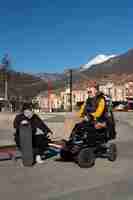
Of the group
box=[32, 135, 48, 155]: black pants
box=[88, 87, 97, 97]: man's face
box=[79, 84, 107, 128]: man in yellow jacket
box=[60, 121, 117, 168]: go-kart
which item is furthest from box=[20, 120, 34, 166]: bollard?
box=[88, 87, 97, 97]: man's face

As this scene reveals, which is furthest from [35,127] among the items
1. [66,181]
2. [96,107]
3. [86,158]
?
[66,181]

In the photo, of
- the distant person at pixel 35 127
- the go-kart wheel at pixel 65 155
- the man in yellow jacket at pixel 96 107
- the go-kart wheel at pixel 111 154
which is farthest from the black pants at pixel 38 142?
the go-kart wheel at pixel 111 154

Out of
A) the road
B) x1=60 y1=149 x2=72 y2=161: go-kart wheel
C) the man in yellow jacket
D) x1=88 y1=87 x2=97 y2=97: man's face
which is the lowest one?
the road

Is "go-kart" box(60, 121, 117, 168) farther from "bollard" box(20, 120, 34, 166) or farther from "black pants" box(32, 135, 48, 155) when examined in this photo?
"bollard" box(20, 120, 34, 166)

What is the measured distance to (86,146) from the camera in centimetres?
996

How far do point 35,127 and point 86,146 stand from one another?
3.76 ft

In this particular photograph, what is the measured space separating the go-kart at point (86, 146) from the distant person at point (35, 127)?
50cm

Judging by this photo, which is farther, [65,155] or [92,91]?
[92,91]

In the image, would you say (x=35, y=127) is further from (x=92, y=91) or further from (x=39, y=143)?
(x=92, y=91)

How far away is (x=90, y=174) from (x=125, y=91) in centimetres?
10140

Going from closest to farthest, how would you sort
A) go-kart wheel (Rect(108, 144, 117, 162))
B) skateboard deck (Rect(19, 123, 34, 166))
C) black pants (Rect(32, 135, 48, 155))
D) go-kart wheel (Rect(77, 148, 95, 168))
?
go-kart wheel (Rect(77, 148, 95, 168)), skateboard deck (Rect(19, 123, 34, 166)), black pants (Rect(32, 135, 48, 155)), go-kart wheel (Rect(108, 144, 117, 162))

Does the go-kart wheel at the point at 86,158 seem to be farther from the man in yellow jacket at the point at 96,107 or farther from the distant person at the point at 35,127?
the distant person at the point at 35,127

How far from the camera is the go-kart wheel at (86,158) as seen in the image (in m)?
9.56

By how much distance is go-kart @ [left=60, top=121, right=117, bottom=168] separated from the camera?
965cm
